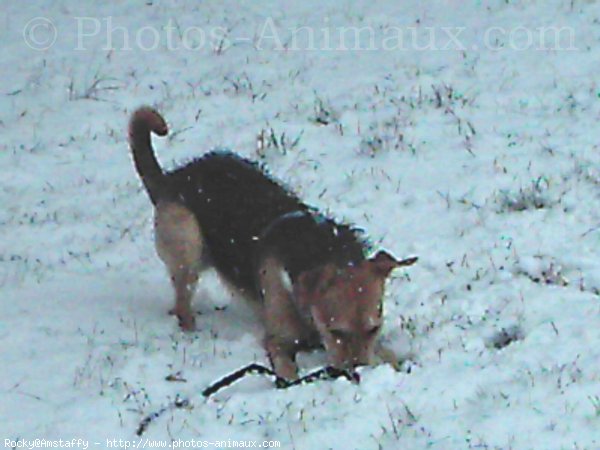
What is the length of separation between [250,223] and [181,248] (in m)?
0.51

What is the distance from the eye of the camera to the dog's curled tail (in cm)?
694

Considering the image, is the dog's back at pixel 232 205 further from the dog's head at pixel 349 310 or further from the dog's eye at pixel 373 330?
the dog's eye at pixel 373 330

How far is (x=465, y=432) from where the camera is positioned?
4.66m

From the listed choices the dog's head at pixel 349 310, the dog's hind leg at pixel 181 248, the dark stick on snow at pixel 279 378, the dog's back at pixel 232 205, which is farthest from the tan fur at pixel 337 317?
the dog's hind leg at pixel 181 248

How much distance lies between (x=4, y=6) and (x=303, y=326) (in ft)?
33.0

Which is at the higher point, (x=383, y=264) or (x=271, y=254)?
(x=383, y=264)

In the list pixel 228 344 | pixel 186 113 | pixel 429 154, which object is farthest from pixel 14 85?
pixel 228 344

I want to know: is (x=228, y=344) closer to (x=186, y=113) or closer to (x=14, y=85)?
(x=186, y=113)

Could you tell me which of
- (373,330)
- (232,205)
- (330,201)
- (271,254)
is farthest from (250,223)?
(330,201)

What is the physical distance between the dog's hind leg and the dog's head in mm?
1340

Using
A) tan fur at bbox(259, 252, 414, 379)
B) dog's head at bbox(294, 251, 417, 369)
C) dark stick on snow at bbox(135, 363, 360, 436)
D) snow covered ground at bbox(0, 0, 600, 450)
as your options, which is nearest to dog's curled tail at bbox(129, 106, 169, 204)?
snow covered ground at bbox(0, 0, 600, 450)

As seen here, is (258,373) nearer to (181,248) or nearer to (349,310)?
(349,310)

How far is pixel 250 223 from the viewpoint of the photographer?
21.2 ft

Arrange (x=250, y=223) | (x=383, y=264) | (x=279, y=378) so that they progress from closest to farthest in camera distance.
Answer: (x=279, y=378), (x=383, y=264), (x=250, y=223)
